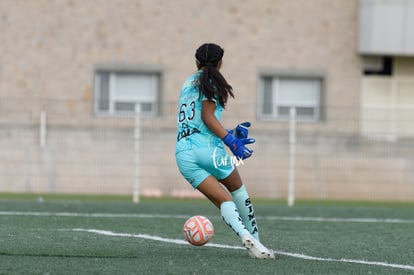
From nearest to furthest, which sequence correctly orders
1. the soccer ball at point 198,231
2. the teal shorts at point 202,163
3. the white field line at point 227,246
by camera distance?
1. the white field line at point 227,246
2. the teal shorts at point 202,163
3. the soccer ball at point 198,231

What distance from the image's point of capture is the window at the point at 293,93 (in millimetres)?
32281

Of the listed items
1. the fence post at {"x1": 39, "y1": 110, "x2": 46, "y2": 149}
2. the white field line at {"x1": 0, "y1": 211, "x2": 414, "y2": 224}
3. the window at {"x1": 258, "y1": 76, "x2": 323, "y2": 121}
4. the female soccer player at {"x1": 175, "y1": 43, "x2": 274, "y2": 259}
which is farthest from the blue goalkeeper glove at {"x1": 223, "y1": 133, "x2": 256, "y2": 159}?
the window at {"x1": 258, "y1": 76, "x2": 323, "y2": 121}

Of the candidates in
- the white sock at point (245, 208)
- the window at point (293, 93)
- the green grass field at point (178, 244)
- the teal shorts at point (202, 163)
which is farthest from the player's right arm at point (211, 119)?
the window at point (293, 93)

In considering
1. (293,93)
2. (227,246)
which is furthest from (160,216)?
(293,93)

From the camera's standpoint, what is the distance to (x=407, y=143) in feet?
90.5

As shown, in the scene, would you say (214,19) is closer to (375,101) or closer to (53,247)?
(375,101)

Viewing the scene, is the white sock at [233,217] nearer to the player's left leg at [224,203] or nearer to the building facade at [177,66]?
the player's left leg at [224,203]

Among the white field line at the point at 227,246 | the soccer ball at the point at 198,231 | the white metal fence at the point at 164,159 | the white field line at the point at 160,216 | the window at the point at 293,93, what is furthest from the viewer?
the window at the point at 293,93

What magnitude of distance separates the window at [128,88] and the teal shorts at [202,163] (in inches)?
845

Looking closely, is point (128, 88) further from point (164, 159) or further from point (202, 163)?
point (202, 163)

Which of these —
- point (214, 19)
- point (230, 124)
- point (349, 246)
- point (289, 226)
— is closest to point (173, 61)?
point (214, 19)

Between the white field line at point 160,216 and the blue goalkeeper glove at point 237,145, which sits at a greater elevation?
the blue goalkeeper glove at point 237,145

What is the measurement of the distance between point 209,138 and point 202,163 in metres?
0.24

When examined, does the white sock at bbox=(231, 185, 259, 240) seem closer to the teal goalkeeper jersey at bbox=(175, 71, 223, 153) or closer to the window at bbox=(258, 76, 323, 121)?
the teal goalkeeper jersey at bbox=(175, 71, 223, 153)
